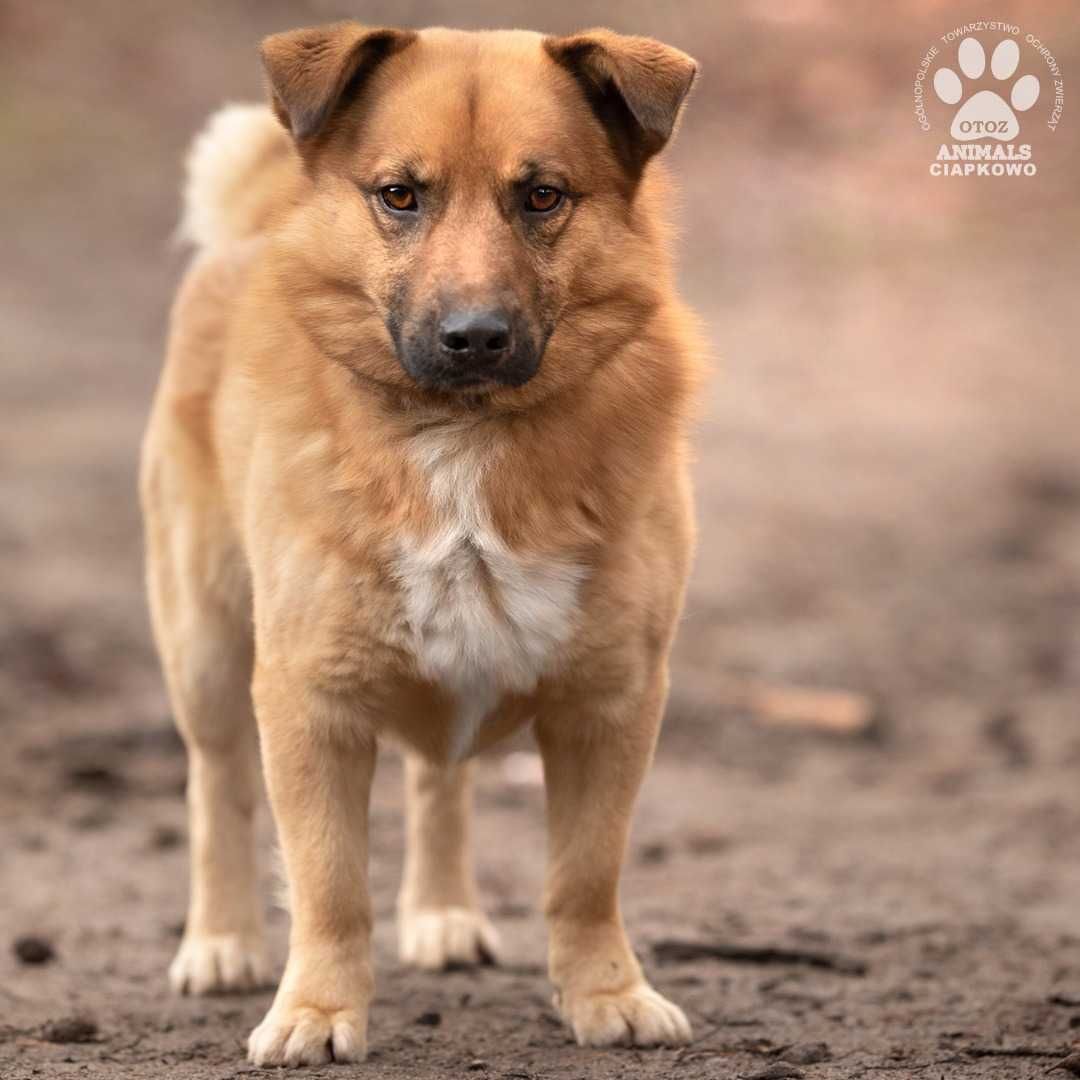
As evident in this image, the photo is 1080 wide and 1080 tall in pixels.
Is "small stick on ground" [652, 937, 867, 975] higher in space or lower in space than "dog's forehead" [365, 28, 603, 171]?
lower

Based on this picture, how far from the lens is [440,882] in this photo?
18.2 ft

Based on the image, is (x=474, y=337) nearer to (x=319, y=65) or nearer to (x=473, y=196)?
(x=473, y=196)

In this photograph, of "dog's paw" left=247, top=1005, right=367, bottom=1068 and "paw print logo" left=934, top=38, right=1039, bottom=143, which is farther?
"paw print logo" left=934, top=38, right=1039, bottom=143

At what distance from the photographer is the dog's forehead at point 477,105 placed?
4086mm

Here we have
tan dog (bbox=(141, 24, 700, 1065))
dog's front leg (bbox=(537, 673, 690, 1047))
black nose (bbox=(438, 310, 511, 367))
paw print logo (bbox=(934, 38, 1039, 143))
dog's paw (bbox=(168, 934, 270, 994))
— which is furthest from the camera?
paw print logo (bbox=(934, 38, 1039, 143))

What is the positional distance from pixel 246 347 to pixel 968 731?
15.1 feet

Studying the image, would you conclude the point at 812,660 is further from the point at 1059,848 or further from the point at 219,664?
the point at 219,664

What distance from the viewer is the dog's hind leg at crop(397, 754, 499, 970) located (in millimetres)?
5430

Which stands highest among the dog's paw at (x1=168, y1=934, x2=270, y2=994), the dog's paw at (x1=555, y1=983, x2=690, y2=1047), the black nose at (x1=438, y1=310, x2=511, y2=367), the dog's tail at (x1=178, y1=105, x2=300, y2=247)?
the dog's tail at (x1=178, y1=105, x2=300, y2=247)

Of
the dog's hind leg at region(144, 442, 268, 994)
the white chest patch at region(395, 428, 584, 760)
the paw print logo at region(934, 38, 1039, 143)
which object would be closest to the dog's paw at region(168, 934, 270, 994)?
the dog's hind leg at region(144, 442, 268, 994)

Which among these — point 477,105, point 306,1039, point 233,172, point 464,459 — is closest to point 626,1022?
point 306,1039

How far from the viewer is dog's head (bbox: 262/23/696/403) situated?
4.00 metres

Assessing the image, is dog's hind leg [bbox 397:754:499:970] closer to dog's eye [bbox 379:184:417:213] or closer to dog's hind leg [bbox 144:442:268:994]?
dog's hind leg [bbox 144:442:268:994]

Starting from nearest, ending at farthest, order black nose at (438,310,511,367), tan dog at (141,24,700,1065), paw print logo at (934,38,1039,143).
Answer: black nose at (438,310,511,367) < tan dog at (141,24,700,1065) < paw print logo at (934,38,1039,143)
